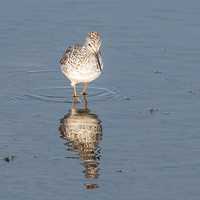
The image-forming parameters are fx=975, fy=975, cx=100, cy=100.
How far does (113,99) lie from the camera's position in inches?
606

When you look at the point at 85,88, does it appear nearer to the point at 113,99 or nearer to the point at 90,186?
the point at 113,99

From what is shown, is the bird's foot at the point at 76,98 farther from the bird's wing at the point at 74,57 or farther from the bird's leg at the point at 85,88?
the bird's wing at the point at 74,57

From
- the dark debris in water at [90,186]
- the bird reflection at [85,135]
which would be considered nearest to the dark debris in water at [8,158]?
the bird reflection at [85,135]

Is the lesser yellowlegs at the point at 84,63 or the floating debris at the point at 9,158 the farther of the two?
the lesser yellowlegs at the point at 84,63

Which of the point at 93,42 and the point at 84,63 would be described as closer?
the point at 84,63

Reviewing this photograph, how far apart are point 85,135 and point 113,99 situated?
1912 millimetres

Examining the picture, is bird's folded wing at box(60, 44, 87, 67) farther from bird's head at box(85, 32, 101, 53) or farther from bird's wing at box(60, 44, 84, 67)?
bird's head at box(85, 32, 101, 53)

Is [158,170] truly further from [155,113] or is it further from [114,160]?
[155,113]

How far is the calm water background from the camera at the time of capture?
11602 millimetres

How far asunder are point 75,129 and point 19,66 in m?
3.48

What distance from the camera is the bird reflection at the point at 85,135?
40.1 ft

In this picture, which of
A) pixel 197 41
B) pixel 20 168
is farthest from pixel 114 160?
pixel 197 41

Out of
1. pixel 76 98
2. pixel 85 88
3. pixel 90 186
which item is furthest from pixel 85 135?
pixel 85 88

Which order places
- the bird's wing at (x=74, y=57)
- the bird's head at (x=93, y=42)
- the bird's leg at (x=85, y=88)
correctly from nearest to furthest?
the bird's leg at (x=85, y=88) → the bird's wing at (x=74, y=57) → the bird's head at (x=93, y=42)
